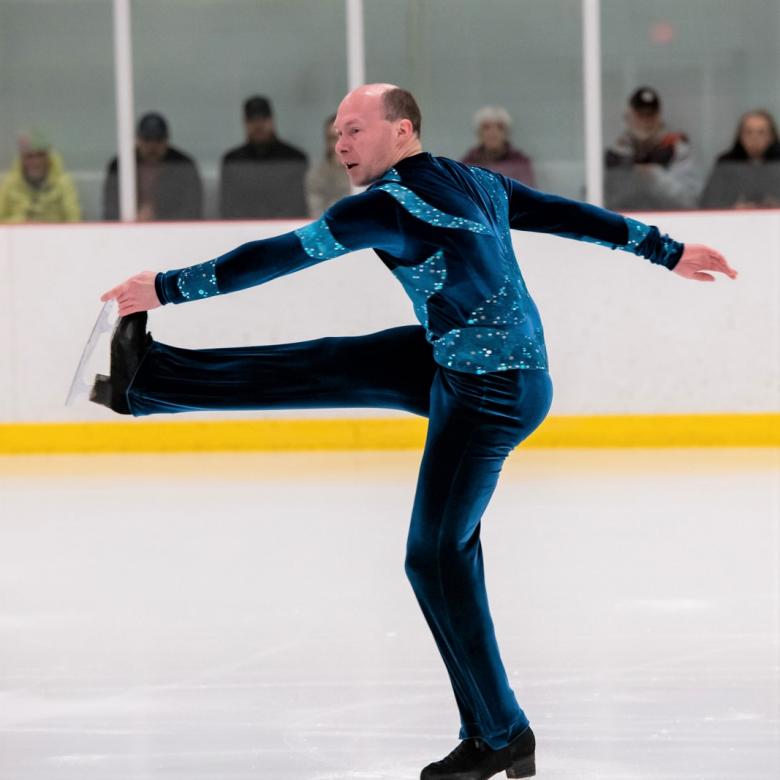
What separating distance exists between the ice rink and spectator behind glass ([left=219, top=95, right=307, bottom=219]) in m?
1.66

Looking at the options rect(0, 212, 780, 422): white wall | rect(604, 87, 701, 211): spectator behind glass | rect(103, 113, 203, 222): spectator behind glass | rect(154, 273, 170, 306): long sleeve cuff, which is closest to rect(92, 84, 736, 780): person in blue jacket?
rect(154, 273, 170, 306): long sleeve cuff

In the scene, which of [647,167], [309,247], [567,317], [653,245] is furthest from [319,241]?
[647,167]

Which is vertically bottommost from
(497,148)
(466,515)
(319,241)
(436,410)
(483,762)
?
(483,762)

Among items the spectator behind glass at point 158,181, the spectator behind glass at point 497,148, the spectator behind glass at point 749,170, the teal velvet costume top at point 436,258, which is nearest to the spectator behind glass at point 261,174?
the spectator behind glass at point 158,181

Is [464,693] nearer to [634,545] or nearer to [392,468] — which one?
[634,545]

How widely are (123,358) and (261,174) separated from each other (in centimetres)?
528

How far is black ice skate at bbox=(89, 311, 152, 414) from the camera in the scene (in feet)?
9.01

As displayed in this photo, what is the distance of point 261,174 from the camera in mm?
7914

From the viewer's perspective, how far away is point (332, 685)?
3.47m

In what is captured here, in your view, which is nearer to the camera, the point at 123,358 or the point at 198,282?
the point at 198,282

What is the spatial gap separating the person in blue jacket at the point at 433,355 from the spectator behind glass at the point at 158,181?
16.9 ft

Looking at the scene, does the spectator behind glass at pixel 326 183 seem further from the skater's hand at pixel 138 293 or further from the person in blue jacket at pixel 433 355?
the skater's hand at pixel 138 293

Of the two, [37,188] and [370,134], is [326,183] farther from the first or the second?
[370,134]

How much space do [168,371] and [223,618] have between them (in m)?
1.53
